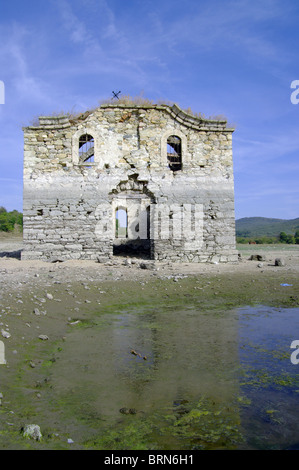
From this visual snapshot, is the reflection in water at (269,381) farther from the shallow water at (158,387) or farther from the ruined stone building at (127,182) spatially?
the ruined stone building at (127,182)

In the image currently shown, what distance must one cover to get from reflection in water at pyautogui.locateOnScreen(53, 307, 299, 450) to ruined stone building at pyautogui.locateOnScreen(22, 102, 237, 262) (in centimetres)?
677

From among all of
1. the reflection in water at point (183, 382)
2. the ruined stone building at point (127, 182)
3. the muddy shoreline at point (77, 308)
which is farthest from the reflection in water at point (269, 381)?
the ruined stone building at point (127, 182)

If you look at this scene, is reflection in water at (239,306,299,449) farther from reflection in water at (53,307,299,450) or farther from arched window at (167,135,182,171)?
arched window at (167,135,182,171)

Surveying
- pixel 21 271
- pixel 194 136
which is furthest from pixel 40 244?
pixel 194 136

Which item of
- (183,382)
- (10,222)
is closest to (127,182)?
(183,382)

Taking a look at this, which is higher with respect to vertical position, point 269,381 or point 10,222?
point 10,222

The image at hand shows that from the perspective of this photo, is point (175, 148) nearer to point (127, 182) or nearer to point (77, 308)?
point (127, 182)

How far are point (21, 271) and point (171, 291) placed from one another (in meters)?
4.32

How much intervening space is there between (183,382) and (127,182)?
9.86m

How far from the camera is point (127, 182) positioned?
13031 millimetres

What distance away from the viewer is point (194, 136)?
43.7 ft

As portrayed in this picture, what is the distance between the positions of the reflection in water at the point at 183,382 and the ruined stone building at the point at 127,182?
6.77 meters

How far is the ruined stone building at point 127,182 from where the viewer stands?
41.5 ft
